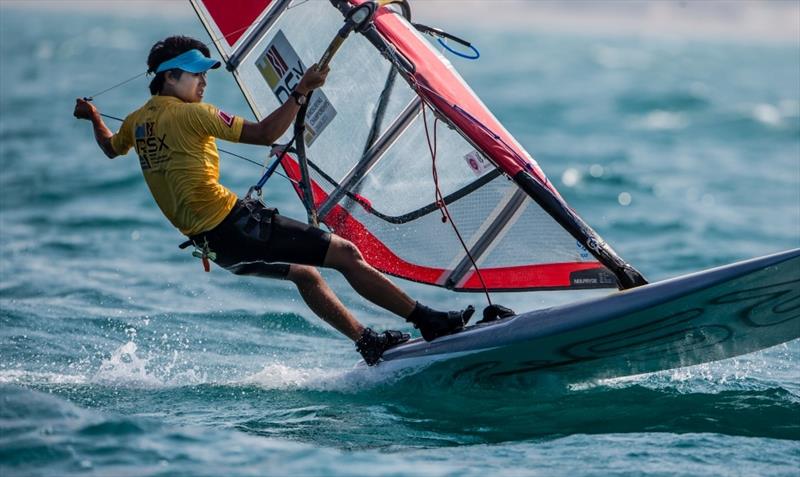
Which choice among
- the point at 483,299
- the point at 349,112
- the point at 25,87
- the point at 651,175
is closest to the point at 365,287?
the point at 349,112

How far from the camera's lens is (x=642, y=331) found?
5602 millimetres

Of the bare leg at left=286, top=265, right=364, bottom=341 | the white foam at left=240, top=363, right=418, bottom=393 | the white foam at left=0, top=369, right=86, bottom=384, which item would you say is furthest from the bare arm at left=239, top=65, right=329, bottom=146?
the white foam at left=0, top=369, right=86, bottom=384

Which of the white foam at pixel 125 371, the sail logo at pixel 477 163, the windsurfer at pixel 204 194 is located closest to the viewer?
the windsurfer at pixel 204 194

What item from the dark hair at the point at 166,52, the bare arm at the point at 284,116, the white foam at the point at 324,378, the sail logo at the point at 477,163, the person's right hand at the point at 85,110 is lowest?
the white foam at the point at 324,378

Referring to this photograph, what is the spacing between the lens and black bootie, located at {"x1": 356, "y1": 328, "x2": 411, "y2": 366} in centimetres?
624

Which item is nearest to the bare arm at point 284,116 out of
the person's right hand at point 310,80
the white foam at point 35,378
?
the person's right hand at point 310,80

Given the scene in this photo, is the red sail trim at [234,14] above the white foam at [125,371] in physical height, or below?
above

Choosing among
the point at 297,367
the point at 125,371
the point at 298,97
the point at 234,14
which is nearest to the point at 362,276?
the point at 298,97

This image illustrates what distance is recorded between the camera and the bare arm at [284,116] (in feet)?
17.6

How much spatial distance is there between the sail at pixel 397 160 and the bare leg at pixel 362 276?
25.2 inches

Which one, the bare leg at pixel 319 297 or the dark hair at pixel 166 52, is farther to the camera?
the bare leg at pixel 319 297

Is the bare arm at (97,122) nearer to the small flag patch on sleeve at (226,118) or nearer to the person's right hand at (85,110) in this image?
the person's right hand at (85,110)

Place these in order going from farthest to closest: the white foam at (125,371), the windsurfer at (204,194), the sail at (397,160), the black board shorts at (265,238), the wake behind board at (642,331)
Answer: the white foam at (125,371) < the sail at (397,160) < the black board shorts at (265,238) < the windsurfer at (204,194) < the wake behind board at (642,331)

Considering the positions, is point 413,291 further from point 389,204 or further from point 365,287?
point 365,287
